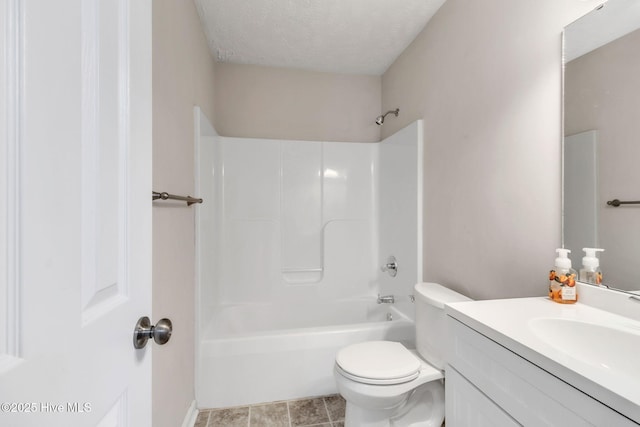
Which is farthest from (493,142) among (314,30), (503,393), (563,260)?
(314,30)

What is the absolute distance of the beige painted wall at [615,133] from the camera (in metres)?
0.82

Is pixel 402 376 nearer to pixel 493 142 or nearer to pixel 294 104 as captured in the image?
pixel 493 142

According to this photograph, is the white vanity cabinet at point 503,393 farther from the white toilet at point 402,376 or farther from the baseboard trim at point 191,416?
the baseboard trim at point 191,416

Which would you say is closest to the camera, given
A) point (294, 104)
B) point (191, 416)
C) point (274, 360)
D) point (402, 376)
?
point (402, 376)

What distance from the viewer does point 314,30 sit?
1.86 m

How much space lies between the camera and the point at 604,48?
2.89 feet

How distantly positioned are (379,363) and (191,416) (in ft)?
3.67

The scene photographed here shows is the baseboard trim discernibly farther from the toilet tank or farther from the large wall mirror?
the large wall mirror

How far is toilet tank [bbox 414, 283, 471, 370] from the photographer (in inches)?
50.9

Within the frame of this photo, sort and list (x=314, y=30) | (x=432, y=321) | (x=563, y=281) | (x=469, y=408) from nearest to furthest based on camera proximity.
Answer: (x=469, y=408) < (x=563, y=281) < (x=432, y=321) < (x=314, y=30)

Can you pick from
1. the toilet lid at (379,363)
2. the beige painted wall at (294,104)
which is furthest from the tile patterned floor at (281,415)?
the beige painted wall at (294,104)

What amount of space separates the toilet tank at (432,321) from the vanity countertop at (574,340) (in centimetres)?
40
